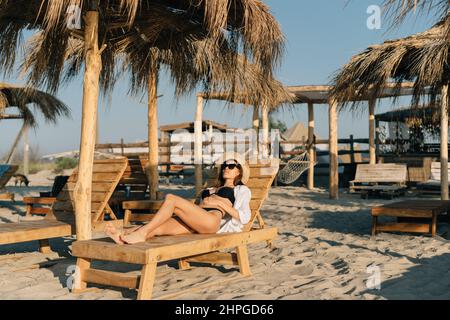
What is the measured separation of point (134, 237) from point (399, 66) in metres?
4.99

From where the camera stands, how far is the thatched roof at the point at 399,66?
6828 mm

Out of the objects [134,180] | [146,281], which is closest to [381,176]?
[134,180]

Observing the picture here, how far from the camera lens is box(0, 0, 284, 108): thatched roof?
16.7 feet

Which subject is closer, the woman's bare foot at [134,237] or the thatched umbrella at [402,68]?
the woman's bare foot at [134,237]

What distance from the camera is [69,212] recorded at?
6270 mm

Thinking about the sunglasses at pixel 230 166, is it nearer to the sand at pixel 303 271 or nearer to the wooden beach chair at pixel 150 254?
the wooden beach chair at pixel 150 254

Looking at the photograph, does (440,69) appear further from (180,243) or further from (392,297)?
(180,243)

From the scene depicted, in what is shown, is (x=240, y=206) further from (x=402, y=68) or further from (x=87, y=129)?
(x=402, y=68)

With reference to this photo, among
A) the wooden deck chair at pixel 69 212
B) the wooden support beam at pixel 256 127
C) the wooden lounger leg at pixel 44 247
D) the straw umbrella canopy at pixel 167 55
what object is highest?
the straw umbrella canopy at pixel 167 55

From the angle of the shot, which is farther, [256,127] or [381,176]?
[256,127]

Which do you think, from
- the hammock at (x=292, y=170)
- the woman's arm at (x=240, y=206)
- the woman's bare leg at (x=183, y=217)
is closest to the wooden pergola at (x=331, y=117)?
the hammock at (x=292, y=170)

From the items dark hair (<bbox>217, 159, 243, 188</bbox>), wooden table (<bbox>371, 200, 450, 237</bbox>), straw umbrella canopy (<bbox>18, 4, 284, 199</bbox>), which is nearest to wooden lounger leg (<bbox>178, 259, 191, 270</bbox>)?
dark hair (<bbox>217, 159, 243, 188</bbox>)

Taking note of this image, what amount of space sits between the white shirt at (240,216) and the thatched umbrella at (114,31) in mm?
1314

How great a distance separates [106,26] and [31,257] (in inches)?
97.6
